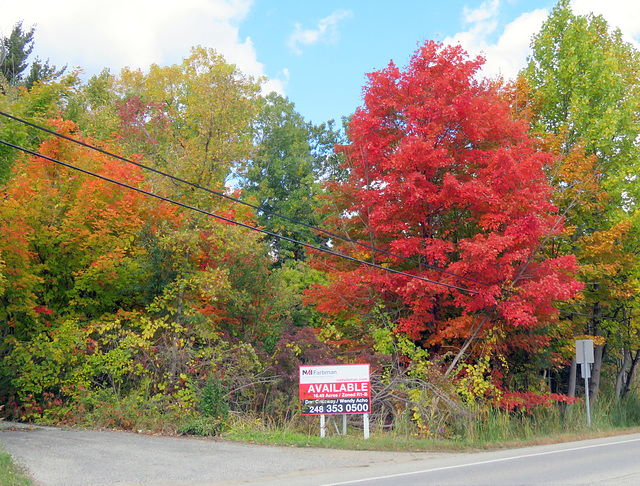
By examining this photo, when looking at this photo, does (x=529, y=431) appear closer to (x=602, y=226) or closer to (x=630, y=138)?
(x=602, y=226)

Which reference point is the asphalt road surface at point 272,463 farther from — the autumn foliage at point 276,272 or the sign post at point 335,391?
the autumn foliage at point 276,272

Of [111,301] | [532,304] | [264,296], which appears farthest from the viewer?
[264,296]

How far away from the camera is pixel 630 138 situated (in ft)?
68.1

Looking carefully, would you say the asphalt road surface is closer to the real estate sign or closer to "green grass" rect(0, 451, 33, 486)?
"green grass" rect(0, 451, 33, 486)

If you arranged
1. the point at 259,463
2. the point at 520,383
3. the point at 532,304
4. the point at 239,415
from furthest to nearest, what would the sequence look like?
the point at 520,383
the point at 532,304
the point at 239,415
the point at 259,463

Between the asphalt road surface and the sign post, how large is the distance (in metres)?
1.49

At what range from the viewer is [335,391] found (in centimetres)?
1312

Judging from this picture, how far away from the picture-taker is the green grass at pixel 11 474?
7.56 m

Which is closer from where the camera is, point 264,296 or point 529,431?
point 529,431

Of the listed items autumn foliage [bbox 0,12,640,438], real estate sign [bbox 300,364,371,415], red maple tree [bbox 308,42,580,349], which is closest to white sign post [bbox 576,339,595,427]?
autumn foliage [bbox 0,12,640,438]

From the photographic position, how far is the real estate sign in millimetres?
13055

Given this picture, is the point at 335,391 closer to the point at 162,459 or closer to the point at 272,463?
the point at 272,463

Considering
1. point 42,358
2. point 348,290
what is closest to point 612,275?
point 348,290

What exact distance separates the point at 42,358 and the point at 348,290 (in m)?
8.89
